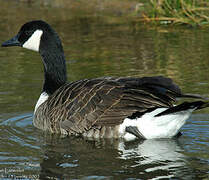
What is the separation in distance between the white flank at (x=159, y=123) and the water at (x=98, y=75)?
166mm

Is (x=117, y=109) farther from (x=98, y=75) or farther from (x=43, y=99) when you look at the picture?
(x=98, y=75)

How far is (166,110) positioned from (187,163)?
2.25 ft

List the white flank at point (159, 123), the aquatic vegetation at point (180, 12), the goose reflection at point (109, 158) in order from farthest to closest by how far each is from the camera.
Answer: the aquatic vegetation at point (180, 12) → the white flank at point (159, 123) → the goose reflection at point (109, 158)

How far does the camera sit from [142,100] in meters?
A: 6.56

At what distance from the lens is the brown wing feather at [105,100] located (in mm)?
6609

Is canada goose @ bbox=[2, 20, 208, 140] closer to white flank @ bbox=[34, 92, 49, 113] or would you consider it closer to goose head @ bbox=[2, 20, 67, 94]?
white flank @ bbox=[34, 92, 49, 113]

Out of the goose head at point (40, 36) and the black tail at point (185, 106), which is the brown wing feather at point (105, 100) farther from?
the goose head at point (40, 36)

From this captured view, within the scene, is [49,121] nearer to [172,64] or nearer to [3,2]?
[172,64]

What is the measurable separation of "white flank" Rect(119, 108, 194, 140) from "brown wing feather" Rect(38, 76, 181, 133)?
0.11 metres

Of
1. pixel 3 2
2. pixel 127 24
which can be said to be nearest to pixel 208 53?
pixel 127 24

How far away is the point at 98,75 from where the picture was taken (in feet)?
34.0

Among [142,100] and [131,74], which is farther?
[131,74]

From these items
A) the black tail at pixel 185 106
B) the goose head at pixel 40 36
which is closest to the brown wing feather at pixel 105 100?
the black tail at pixel 185 106

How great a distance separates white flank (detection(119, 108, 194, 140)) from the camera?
6.45 meters
